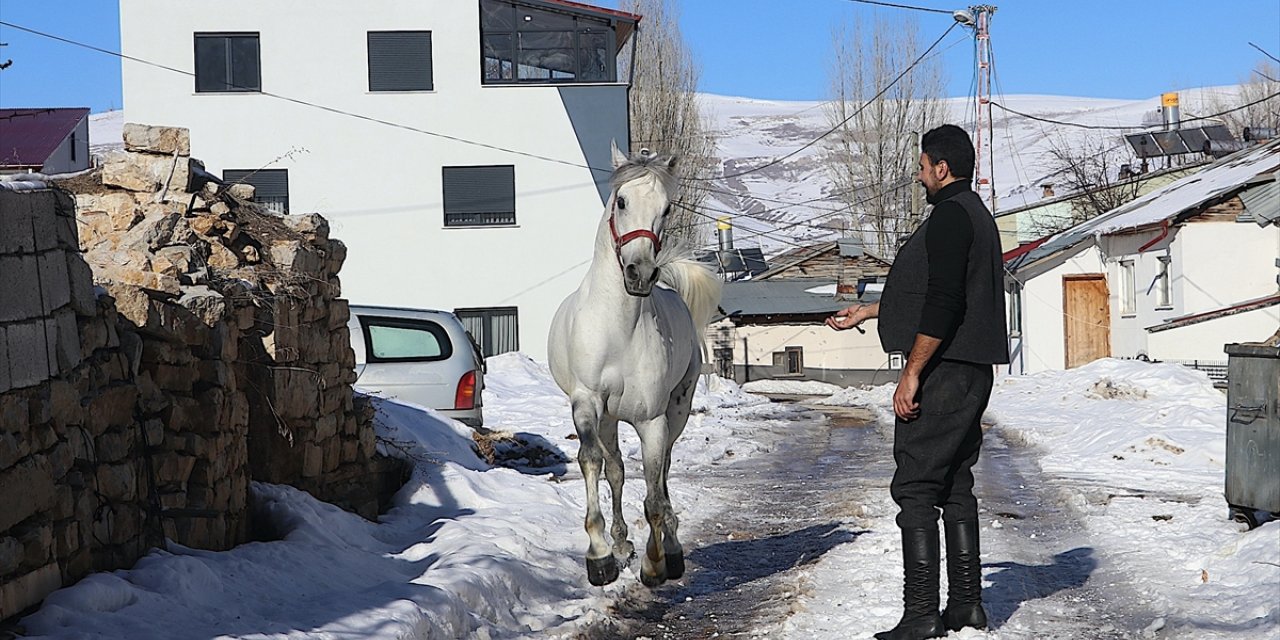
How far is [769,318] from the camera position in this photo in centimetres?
4681

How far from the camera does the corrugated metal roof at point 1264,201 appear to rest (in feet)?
45.1

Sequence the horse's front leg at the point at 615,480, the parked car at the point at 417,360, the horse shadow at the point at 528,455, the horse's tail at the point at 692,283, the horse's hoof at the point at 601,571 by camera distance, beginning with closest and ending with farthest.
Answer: the horse's hoof at the point at 601,571, the horse's front leg at the point at 615,480, the horse's tail at the point at 692,283, the parked car at the point at 417,360, the horse shadow at the point at 528,455

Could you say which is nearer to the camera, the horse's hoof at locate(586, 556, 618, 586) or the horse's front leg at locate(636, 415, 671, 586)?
the horse's hoof at locate(586, 556, 618, 586)

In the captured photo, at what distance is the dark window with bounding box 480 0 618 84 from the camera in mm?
31703

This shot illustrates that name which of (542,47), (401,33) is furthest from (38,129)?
(542,47)

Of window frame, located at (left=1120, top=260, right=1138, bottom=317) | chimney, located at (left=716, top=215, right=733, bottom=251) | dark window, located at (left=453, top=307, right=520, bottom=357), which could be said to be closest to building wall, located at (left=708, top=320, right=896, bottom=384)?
chimney, located at (left=716, top=215, right=733, bottom=251)

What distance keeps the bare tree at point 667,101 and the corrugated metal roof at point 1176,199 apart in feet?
41.6

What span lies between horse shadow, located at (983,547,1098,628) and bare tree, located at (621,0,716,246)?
3540 centimetres

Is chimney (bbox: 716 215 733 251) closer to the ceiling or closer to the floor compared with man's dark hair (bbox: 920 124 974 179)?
closer to the ceiling

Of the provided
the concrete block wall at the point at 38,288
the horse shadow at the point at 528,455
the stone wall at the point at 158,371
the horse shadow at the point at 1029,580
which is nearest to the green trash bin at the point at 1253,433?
the horse shadow at the point at 1029,580

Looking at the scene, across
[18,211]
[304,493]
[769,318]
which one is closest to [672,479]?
[304,493]

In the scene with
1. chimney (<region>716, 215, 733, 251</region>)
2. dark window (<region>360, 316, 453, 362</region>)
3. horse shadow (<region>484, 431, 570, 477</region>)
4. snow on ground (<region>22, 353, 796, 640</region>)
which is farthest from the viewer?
chimney (<region>716, 215, 733, 251</region>)

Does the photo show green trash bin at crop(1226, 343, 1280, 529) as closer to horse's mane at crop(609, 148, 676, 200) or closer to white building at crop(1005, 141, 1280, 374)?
horse's mane at crop(609, 148, 676, 200)

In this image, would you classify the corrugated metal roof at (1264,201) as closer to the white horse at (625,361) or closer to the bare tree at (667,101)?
the white horse at (625,361)
